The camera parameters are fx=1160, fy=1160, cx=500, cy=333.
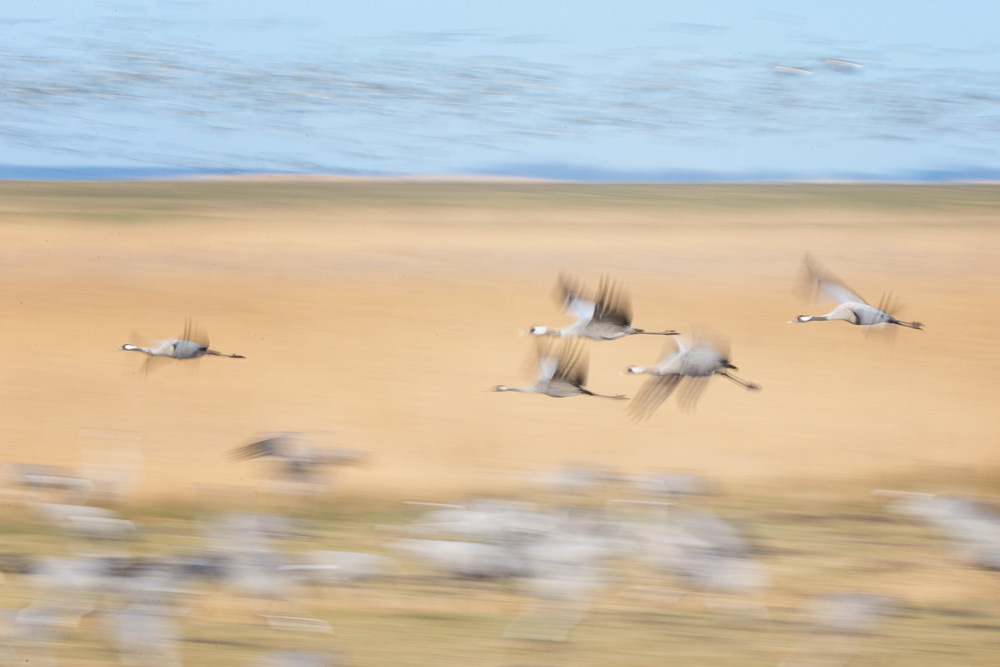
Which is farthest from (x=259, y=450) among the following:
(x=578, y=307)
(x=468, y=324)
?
(x=468, y=324)

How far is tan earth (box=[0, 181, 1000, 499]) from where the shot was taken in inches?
309

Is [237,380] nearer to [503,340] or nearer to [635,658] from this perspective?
[503,340]

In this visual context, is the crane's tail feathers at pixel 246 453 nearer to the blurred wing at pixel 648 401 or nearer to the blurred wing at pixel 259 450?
the blurred wing at pixel 259 450

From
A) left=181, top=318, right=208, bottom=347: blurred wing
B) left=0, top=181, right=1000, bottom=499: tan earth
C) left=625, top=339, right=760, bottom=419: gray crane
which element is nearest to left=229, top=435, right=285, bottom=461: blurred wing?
left=0, top=181, right=1000, bottom=499: tan earth

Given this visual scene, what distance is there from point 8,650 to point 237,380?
364cm

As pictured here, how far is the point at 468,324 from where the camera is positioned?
9766 mm

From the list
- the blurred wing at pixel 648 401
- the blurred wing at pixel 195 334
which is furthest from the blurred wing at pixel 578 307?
→ the blurred wing at pixel 195 334

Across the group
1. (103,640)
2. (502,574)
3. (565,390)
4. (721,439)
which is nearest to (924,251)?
(721,439)

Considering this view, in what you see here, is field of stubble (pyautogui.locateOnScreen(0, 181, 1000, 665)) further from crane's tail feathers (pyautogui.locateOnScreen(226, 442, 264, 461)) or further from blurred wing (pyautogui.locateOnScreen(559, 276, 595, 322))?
blurred wing (pyautogui.locateOnScreen(559, 276, 595, 322))

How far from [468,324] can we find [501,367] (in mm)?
829

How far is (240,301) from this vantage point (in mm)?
10219

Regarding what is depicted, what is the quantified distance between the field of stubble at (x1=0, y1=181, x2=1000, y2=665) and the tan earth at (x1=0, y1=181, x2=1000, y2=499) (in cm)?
3

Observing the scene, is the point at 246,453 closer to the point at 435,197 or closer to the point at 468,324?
the point at 468,324

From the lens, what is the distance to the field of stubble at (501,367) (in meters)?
5.75
